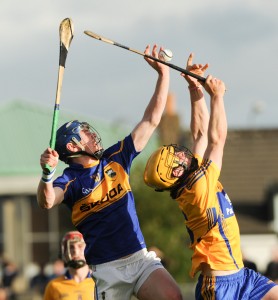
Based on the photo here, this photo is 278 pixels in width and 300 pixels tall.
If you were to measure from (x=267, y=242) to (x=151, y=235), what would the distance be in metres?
10.2

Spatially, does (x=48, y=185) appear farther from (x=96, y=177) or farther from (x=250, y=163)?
(x=250, y=163)

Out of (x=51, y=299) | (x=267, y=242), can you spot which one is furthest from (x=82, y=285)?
(x=267, y=242)

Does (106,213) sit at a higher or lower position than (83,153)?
lower

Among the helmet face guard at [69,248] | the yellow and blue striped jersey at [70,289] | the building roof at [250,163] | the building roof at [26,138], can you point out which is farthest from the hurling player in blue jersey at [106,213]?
the building roof at [250,163]

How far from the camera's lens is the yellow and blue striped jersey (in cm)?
1259

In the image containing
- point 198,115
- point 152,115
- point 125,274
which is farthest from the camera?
point 198,115

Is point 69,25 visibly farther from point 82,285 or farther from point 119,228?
point 82,285

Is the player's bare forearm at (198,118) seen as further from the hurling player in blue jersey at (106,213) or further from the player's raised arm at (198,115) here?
the hurling player in blue jersey at (106,213)

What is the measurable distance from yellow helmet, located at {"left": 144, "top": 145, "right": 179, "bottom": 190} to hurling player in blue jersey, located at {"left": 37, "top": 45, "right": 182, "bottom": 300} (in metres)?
0.77

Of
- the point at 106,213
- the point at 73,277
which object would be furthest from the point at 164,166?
the point at 73,277

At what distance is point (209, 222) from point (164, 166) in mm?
589

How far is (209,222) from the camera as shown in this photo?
9797 millimetres

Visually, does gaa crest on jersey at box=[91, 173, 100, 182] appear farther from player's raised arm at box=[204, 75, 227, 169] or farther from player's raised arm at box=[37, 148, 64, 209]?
player's raised arm at box=[204, 75, 227, 169]

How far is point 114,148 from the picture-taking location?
1090 centimetres
